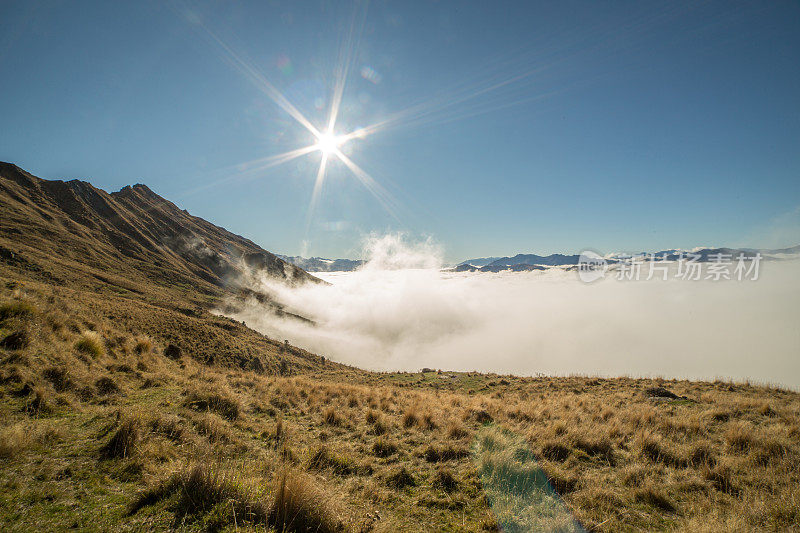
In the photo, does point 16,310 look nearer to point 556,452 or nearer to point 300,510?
point 300,510

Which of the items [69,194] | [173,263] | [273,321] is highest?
[69,194]

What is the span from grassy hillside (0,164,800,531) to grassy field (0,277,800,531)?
0.11ft

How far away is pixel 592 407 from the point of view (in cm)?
1179

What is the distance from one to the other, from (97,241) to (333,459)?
434 feet

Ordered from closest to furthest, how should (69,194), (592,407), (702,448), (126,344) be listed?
(702,448)
(592,407)
(126,344)
(69,194)

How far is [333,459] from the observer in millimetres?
6441

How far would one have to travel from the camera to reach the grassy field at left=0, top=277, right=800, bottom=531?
3.91 m

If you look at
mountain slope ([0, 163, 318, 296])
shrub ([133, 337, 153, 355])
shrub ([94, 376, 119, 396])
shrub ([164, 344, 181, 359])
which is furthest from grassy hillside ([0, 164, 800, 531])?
mountain slope ([0, 163, 318, 296])

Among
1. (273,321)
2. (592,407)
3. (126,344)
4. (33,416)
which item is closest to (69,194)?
(273,321)

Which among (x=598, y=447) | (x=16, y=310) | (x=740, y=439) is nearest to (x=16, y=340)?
(x=16, y=310)

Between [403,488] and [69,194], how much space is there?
6688 inches

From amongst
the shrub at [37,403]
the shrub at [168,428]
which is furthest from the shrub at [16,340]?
the shrub at [168,428]

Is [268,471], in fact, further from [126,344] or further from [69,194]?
[69,194]

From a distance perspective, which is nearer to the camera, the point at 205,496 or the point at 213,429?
the point at 205,496
